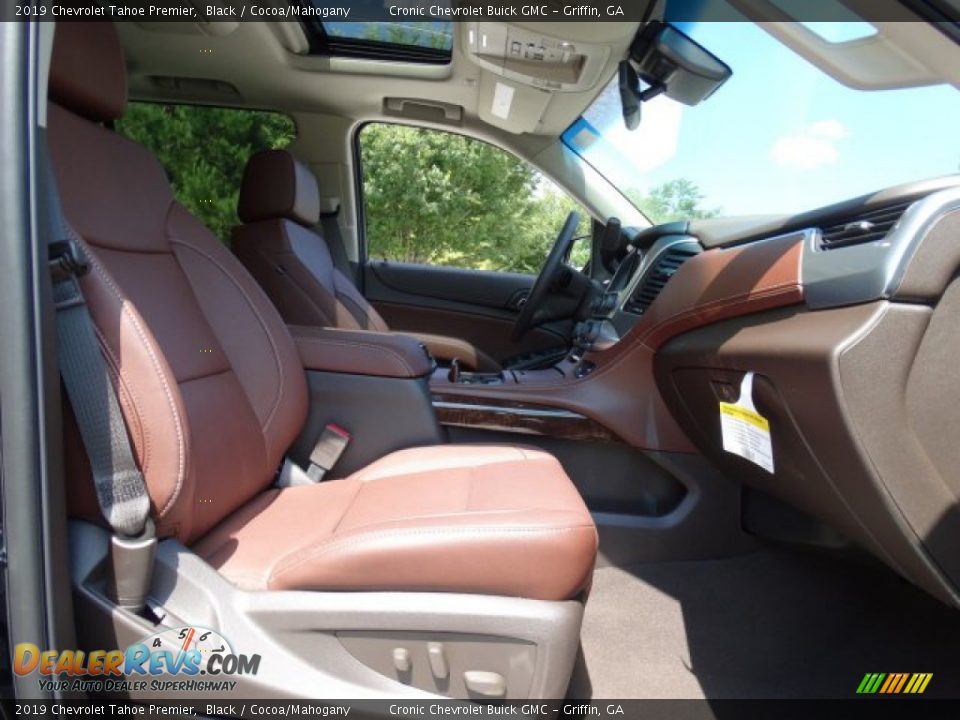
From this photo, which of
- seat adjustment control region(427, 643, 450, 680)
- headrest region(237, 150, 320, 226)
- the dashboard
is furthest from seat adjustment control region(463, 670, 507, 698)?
headrest region(237, 150, 320, 226)

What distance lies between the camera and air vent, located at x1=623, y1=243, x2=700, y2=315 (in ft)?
5.45

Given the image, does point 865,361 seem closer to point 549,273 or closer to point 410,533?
point 410,533

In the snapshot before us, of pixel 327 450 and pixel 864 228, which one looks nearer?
pixel 864 228

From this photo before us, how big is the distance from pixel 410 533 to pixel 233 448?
0.44 metres

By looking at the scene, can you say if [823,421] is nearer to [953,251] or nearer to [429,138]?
[953,251]

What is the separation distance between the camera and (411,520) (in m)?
0.93

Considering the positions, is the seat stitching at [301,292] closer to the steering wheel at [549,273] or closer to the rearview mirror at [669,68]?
the steering wheel at [549,273]

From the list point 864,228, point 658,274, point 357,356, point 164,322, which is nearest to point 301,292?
point 357,356

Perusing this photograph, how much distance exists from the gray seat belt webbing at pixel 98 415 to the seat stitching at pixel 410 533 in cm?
23

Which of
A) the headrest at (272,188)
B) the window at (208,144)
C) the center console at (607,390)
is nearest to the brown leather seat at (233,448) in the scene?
the center console at (607,390)

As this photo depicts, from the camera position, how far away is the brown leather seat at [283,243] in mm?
2250

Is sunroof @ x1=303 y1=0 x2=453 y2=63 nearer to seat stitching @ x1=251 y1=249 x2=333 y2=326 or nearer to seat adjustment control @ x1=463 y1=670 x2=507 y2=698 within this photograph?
seat stitching @ x1=251 y1=249 x2=333 y2=326

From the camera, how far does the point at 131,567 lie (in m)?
0.84

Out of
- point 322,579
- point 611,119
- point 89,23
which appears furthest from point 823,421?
point 611,119
